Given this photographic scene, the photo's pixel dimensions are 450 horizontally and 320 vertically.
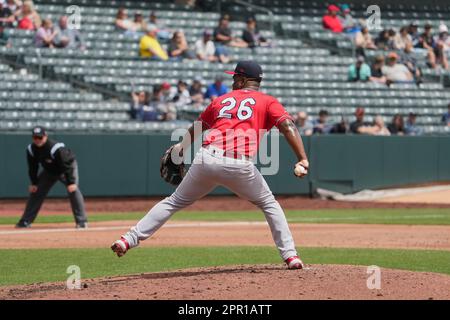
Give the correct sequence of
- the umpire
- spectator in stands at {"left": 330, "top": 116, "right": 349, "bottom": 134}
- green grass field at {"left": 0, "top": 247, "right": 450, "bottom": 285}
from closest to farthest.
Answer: green grass field at {"left": 0, "top": 247, "right": 450, "bottom": 285} < the umpire < spectator in stands at {"left": 330, "top": 116, "right": 349, "bottom": 134}

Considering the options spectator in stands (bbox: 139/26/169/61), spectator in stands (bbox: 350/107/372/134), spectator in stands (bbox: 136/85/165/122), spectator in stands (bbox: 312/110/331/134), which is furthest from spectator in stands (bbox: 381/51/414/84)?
spectator in stands (bbox: 136/85/165/122)

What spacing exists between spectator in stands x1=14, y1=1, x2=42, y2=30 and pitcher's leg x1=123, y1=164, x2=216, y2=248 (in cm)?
1456

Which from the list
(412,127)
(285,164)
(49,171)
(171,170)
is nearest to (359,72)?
(412,127)

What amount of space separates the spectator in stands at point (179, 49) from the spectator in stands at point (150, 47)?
294 mm

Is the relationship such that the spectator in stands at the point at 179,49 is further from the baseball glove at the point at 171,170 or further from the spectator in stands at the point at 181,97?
the baseball glove at the point at 171,170

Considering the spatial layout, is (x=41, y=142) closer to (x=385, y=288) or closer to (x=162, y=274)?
(x=162, y=274)

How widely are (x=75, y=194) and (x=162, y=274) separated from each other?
6590 mm

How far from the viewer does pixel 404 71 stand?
26453mm

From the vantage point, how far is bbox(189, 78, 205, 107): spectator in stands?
22719mm

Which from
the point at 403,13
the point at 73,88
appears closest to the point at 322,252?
the point at 73,88

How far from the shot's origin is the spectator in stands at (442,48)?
27.3 metres

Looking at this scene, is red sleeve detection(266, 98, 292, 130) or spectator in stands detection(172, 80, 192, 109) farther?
spectator in stands detection(172, 80, 192, 109)

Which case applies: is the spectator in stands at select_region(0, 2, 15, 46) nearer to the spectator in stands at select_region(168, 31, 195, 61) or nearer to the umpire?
the spectator in stands at select_region(168, 31, 195, 61)

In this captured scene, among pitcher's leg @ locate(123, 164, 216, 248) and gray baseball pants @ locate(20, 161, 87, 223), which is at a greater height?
pitcher's leg @ locate(123, 164, 216, 248)
